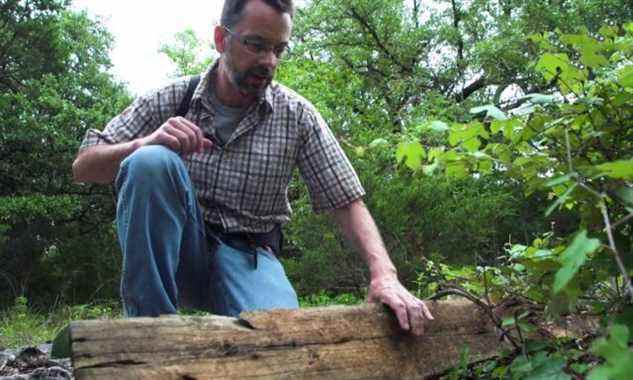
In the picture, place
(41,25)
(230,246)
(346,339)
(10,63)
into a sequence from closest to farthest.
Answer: (346,339), (230,246), (41,25), (10,63)

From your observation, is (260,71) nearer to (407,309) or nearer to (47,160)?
(407,309)

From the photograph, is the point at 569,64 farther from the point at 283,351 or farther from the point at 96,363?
the point at 96,363

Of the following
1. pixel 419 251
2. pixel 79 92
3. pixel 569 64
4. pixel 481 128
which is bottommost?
pixel 419 251

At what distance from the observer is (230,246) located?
291 cm

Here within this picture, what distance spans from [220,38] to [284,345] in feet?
4.91

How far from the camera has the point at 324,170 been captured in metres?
2.92

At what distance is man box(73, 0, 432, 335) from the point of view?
2766 millimetres

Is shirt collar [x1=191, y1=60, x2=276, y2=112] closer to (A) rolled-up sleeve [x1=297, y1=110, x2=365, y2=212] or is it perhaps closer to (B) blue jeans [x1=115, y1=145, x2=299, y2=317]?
(A) rolled-up sleeve [x1=297, y1=110, x2=365, y2=212]

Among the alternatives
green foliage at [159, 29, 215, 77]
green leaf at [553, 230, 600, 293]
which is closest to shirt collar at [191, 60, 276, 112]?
green leaf at [553, 230, 600, 293]

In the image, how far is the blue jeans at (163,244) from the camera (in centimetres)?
239

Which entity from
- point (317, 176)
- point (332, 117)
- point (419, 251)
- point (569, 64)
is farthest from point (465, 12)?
point (569, 64)

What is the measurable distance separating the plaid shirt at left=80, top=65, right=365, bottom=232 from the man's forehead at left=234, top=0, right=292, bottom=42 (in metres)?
0.25

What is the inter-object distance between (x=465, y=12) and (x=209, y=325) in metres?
12.4

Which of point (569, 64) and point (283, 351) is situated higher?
point (569, 64)
